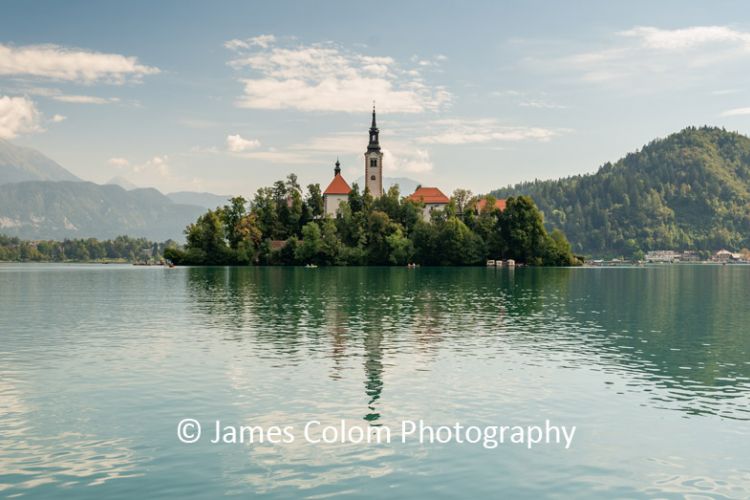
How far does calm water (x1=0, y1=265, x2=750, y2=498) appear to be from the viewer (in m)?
18.4

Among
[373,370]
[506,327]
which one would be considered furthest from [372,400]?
[506,327]

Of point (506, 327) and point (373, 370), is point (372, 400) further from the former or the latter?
point (506, 327)

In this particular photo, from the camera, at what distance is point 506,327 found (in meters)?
51.2

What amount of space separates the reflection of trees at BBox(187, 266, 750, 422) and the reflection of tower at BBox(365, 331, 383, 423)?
47mm

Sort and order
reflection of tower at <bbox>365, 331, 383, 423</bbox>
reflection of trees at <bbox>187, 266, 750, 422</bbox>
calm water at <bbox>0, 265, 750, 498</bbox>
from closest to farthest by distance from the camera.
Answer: calm water at <bbox>0, 265, 750, 498</bbox> → reflection of tower at <bbox>365, 331, 383, 423</bbox> → reflection of trees at <bbox>187, 266, 750, 422</bbox>

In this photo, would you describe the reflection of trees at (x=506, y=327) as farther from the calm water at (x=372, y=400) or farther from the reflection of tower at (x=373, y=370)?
the calm water at (x=372, y=400)

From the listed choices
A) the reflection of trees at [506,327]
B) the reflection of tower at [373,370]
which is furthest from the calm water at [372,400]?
the reflection of trees at [506,327]

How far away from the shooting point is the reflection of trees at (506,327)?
3512 cm

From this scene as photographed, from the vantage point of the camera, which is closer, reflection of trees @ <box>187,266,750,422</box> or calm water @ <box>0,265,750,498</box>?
calm water @ <box>0,265,750,498</box>

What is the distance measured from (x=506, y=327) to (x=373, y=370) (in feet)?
67.9

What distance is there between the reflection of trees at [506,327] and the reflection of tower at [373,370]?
0.05m

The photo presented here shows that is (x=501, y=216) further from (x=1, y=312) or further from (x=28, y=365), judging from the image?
(x=28, y=365)

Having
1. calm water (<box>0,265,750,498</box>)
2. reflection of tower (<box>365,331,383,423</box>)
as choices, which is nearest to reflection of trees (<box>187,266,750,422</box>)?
reflection of tower (<box>365,331,383,423</box>)

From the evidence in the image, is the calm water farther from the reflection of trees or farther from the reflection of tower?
the reflection of trees
